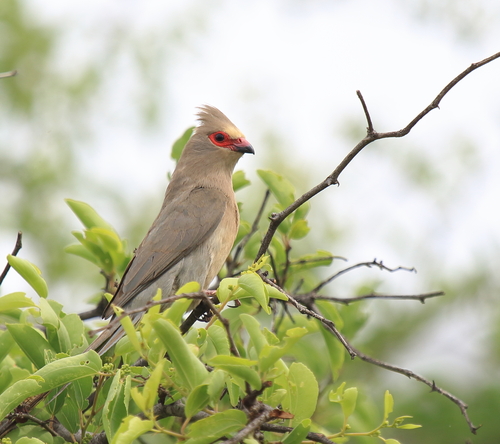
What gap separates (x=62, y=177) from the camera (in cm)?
1077

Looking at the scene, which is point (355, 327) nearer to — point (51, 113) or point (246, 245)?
point (246, 245)

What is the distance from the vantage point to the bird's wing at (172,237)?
4507mm

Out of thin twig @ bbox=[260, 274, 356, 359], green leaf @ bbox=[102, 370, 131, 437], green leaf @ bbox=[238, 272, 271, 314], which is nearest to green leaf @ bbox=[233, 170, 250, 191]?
thin twig @ bbox=[260, 274, 356, 359]

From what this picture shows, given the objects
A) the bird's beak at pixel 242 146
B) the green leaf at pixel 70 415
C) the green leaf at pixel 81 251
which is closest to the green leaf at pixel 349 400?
the green leaf at pixel 70 415

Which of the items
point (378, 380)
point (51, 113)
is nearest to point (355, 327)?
point (378, 380)

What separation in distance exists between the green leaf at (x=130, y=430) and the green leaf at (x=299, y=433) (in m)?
0.51

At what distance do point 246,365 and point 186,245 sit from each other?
2.85 meters

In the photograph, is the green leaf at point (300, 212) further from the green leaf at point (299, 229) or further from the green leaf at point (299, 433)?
the green leaf at point (299, 433)

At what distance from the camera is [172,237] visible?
494 cm

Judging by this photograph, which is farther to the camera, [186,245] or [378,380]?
[378,380]

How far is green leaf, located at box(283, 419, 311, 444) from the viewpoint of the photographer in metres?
2.22

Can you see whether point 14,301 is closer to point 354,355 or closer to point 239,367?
point 239,367

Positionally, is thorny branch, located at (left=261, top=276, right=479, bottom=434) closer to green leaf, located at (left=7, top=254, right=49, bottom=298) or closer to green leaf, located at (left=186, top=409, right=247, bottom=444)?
green leaf, located at (left=186, top=409, right=247, bottom=444)

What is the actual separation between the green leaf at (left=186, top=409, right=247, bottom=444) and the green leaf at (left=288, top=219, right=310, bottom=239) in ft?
6.91
